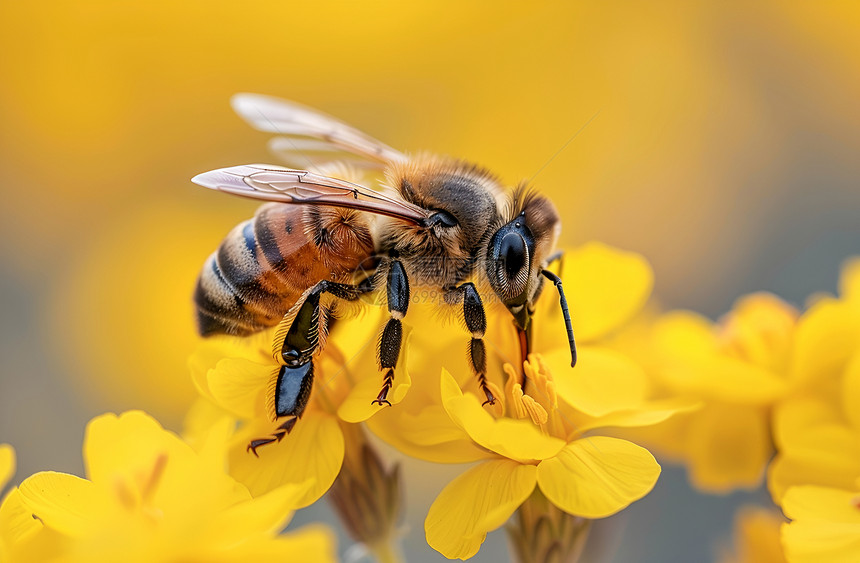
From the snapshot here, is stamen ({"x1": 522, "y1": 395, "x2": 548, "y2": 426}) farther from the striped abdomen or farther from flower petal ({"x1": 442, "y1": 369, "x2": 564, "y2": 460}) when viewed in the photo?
the striped abdomen

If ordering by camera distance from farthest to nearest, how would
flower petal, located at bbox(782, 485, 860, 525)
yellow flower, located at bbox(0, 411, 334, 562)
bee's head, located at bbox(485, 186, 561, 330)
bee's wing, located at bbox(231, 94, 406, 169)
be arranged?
bee's wing, located at bbox(231, 94, 406, 169)
bee's head, located at bbox(485, 186, 561, 330)
flower petal, located at bbox(782, 485, 860, 525)
yellow flower, located at bbox(0, 411, 334, 562)

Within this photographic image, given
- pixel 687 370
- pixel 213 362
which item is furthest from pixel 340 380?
pixel 687 370

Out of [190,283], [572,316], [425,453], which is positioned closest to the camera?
[425,453]

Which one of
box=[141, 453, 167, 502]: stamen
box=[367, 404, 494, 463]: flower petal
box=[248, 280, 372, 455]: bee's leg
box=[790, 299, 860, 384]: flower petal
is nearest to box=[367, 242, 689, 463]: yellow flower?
box=[367, 404, 494, 463]: flower petal

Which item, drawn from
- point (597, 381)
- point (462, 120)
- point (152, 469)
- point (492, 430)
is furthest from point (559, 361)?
point (462, 120)

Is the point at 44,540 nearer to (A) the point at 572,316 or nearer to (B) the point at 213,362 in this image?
(B) the point at 213,362

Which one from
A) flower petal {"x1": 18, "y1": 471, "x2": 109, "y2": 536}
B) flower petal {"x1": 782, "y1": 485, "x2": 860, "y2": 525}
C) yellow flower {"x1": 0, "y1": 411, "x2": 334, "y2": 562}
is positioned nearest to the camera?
yellow flower {"x1": 0, "y1": 411, "x2": 334, "y2": 562}

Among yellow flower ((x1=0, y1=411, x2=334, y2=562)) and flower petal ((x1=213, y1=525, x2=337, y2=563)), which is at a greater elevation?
yellow flower ((x1=0, y1=411, x2=334, y2=562))
